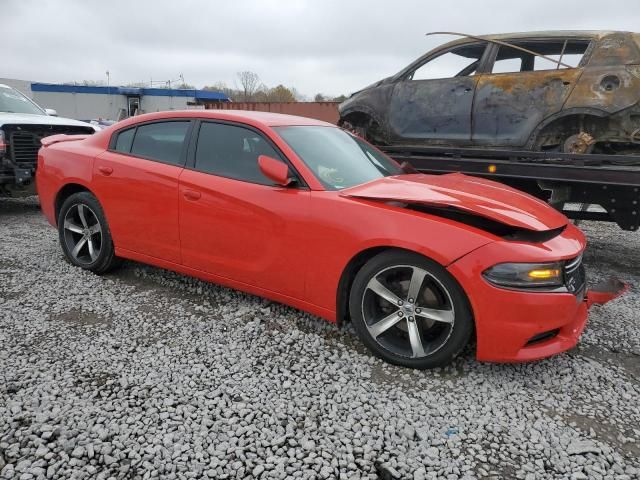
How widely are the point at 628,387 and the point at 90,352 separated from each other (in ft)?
10.2

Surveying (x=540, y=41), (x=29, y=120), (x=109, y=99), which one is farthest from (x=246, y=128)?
(x=109, y=99)

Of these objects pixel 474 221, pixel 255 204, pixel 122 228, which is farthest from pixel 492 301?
pixel 122 228

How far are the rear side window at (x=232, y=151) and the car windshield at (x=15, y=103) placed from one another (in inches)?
215

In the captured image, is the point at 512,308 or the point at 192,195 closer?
the point at 512,308

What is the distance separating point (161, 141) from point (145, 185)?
39 centimetres

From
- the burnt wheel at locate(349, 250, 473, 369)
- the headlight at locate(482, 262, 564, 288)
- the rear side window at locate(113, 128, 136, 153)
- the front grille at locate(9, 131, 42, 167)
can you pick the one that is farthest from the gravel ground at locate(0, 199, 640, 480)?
the front grille at locate(9, 131, 42, 167)

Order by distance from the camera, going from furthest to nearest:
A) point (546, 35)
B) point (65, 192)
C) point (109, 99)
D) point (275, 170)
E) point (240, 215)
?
point (109, 99)
point (546, 35)
point (65, 192)
point (240, 215)
point (275, 170)

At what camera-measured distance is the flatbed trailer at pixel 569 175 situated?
4086mm

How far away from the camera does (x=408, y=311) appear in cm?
272

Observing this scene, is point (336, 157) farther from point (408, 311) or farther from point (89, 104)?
point (89, 104)

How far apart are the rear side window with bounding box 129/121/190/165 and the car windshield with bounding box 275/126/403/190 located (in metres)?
0.84

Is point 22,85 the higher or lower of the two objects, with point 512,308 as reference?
higher

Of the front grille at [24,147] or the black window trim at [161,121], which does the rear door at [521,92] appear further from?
the front grille at [24,147]

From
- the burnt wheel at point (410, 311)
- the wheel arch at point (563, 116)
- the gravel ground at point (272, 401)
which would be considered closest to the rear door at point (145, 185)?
the gravel ground at point (272, 401)
